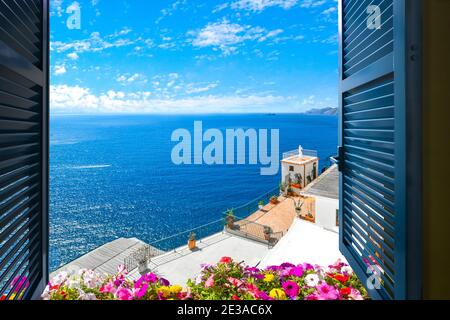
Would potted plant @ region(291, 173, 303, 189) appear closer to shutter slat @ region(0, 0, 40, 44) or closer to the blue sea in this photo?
the blue sea

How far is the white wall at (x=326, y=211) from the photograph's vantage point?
5.56 m

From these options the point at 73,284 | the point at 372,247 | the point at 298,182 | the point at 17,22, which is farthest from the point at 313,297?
the point at 298,182

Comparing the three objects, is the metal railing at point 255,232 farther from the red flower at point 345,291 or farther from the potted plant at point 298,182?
the red flower at point 345,291

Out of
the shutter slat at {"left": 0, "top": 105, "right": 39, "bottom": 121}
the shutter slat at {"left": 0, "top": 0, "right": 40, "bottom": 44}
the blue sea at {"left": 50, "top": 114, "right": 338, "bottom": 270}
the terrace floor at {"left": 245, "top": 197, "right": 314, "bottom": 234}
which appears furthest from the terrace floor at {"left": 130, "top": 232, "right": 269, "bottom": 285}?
the blue sea at {"left": 50, "top": 114, "right": 338, "bottom": 270}

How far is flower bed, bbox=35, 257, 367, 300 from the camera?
3.78 feet

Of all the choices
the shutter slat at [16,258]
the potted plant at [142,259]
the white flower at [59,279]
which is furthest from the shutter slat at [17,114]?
the potted plant at [142,259]

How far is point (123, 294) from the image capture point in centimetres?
113

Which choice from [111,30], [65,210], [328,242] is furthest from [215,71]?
[328,242]

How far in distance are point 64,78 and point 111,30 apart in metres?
7.76

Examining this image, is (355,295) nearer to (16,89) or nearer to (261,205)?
(16,89)

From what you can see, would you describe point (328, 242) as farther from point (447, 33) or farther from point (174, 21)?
point (174, 21)

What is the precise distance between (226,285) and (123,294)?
434 millimetres

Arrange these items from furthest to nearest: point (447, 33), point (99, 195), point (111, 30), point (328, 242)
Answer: point (111, 30), point (99, 195), point (328, 242), point (447, 33)

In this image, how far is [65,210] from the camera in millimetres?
21297
